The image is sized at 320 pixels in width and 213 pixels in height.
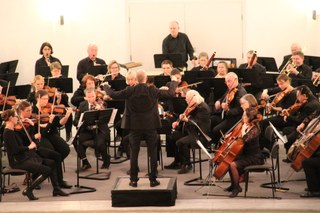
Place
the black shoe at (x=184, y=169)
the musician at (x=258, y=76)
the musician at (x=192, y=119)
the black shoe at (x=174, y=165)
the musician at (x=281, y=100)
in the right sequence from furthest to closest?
1. the musician at (x=258, y=76)
2. the black shoe at (x=174, y=165)
3. the musician at (x=281, y=100)
4. the black shoe at (x=184, y=169)
5. the musician at (x=192, y=119)

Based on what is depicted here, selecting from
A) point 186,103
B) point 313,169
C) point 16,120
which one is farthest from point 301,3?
point 16,120

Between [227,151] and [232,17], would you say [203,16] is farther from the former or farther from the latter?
[227,151]

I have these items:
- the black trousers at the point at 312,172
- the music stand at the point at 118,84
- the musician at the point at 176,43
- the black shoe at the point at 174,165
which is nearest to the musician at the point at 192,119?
the black shoe at the point at 174,165

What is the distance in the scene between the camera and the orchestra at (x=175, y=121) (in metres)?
9.41

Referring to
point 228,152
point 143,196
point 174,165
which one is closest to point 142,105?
point 143,196

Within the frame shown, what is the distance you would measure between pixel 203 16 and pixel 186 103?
4983mm

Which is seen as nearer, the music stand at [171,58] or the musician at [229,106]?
the musician at [229,106]

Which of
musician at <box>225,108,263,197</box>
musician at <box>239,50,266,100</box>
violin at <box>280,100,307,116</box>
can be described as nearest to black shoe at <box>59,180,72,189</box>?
musician at <box>225,108,263,197</box>

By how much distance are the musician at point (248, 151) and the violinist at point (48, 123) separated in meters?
2.55

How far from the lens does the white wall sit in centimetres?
1517

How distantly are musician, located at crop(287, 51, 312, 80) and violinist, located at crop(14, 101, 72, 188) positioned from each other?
4489 millimetres

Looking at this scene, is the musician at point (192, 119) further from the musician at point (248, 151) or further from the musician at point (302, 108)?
the musician at point (302, 108)

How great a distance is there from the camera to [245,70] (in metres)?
11.9

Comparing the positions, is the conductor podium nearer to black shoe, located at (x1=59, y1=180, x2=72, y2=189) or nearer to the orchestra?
the orchestra
